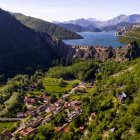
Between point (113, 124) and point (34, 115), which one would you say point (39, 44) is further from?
point (113, 124)

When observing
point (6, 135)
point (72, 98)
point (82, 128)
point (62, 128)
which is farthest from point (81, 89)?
point (82, 128)

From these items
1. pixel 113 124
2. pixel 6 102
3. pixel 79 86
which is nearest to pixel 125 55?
pixel 79 86

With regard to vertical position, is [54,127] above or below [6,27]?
below

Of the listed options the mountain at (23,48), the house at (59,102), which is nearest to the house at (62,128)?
the house at (59,102)

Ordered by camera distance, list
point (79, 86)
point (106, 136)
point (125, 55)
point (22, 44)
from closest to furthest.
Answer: point (106, 136)
point (79, 86)
point (125, 55)
point (22, 44)

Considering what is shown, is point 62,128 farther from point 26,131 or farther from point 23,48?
point 23,48

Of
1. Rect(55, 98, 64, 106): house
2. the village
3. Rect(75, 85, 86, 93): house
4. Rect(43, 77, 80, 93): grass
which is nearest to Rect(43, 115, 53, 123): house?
the village

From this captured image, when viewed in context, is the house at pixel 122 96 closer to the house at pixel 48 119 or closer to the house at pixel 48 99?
the house at pixel 48 119
